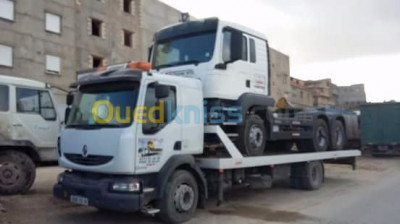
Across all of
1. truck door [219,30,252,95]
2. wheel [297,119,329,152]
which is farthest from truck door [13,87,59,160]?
wheel [297,119,329,152]

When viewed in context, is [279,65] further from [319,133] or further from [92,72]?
[92,72]

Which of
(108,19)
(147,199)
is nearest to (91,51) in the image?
(108,19)

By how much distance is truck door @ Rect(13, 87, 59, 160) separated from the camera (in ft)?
26.3

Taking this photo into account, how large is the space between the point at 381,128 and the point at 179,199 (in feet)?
56.0

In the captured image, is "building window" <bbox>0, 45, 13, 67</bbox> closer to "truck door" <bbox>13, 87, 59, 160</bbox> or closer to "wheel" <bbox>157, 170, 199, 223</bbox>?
"truck door" <bbox>13, 87, 59, 160</bbox>

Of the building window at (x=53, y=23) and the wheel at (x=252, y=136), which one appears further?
the building window at (x=53, y=23)

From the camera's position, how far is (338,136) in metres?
11.9

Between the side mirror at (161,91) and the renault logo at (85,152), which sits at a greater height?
the side mirror at (161,91)

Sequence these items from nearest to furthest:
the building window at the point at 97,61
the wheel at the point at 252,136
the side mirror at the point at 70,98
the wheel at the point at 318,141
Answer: the side mirror at the point at 70,98 → the wheel at the point at 252,136 → the wheel at the point at 318,141 → the building window at the point at 97,61

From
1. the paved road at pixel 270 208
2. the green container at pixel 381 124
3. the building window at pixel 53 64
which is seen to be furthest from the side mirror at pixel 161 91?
the building window at pixel 53 64

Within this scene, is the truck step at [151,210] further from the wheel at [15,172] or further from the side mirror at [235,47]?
the wheel at [15,172]

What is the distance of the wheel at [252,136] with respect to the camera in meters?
7.72

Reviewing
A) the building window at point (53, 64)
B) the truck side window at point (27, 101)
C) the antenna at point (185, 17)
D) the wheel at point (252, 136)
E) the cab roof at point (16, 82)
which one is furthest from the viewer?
the building window at point (53, 64)

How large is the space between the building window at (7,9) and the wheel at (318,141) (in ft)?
63.9
